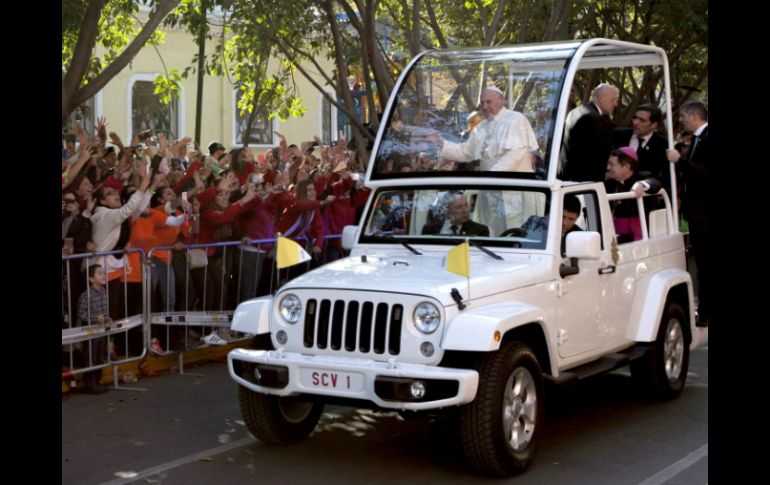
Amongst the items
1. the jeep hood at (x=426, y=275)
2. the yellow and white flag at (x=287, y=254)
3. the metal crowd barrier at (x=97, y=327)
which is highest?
the yellow and white flag at (x=287, y=254)

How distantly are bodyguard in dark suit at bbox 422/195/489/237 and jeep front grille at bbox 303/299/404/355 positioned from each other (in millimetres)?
1351

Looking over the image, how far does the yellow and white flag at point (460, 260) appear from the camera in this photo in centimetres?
696

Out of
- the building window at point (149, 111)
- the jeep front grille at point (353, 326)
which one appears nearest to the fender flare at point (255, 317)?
the jeep front grille at point (353, 326)

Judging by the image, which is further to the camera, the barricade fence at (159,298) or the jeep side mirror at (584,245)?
the barricade fence at (159,298)

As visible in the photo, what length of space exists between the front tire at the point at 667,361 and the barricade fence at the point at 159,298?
3.98 m

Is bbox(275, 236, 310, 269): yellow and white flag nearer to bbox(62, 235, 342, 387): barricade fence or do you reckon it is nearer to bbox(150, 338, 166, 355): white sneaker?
bbox(62, 235, 342, 387): barricade fence

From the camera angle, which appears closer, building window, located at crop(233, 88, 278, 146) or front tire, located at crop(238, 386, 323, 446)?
front tire, located at crop(238, 386, 323, 446)

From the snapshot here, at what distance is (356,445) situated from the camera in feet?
25.5

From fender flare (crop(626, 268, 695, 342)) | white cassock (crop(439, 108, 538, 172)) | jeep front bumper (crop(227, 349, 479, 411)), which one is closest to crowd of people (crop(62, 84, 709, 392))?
white cassock (crop(439, 108, 538, 172))

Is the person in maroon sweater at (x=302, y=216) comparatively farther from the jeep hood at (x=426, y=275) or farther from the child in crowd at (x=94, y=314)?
the jeep hood at (x=426, y=275)

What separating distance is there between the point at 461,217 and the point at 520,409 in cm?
169

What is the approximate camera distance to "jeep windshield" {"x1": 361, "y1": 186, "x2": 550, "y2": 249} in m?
7.95

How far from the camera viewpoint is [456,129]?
8.48 m
